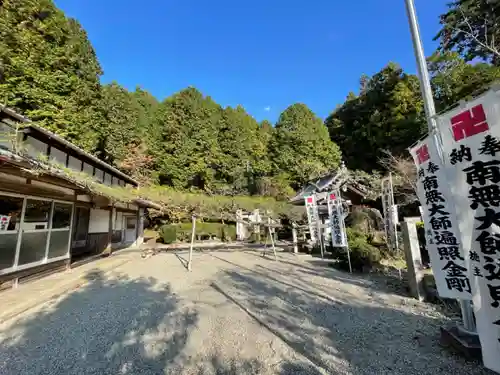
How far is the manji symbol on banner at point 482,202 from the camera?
6.64 ft

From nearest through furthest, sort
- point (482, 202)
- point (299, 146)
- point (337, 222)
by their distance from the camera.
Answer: point (482, 202), point (337, 222), point (299, 146)

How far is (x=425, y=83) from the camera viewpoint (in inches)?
122

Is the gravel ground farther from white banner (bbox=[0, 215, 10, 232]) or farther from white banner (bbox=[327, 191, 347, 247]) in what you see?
white banner (bbox=[0, 215, 10, 232])

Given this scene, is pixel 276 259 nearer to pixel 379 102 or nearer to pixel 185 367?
pixel 185 367

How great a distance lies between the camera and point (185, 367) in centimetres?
266

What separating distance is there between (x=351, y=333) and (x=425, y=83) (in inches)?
130

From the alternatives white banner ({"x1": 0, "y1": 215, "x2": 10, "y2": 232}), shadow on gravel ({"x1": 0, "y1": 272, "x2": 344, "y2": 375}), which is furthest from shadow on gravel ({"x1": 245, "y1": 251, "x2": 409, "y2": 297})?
white banner ({"x1": 0, "y1": 215, "x2": 10, "y2": 232})

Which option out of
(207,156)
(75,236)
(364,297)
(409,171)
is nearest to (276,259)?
(364,297)

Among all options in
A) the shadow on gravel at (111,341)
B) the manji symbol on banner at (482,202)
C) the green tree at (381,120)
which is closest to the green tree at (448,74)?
the green tree at (381,120)

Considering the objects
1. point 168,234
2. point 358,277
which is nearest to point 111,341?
point 358,277

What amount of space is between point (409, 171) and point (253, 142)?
1570cm

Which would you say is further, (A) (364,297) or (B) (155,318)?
(A) (364,297)

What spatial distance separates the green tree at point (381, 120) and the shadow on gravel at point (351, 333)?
17777 millimetres

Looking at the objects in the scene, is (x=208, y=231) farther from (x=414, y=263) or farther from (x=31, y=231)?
(x=414, y=263)
